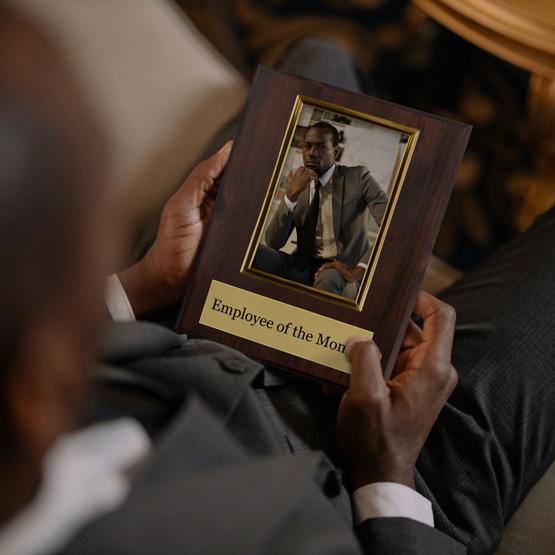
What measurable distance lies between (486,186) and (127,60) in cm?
59

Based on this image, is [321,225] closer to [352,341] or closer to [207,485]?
[352,341]

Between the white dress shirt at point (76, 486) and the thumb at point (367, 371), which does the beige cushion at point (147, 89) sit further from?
the white dress shirt at point (76, 486)

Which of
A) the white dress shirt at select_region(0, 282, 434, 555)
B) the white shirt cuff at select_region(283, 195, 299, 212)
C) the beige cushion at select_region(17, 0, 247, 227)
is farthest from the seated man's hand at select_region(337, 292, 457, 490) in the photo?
the beige cushion at select_region(17, 0, 247, 227)

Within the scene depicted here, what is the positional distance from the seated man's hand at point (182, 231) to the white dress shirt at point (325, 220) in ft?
0.28

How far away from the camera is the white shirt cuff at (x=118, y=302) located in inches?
27.0

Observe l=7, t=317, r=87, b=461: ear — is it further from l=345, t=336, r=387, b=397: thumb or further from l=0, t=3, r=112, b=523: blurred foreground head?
l=345, t=336, r=387, b=397: thumb

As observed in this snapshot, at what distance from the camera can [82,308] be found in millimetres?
288

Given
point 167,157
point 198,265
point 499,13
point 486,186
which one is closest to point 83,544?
point 198,265

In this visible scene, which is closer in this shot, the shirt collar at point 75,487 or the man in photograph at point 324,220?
the shirt collar at point 75,487

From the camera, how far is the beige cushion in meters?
0.96

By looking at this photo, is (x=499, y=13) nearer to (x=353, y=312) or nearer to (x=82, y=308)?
(x=353, y=312)

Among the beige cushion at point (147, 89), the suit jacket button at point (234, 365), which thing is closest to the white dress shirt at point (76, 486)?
the suit jacket button at point (234, 365)

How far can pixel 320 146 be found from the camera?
0.66 m

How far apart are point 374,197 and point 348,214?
0.9 inches
